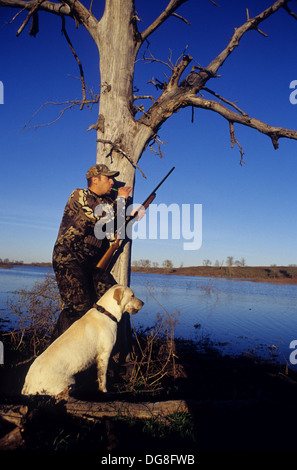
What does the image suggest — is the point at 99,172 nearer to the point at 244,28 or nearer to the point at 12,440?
the point at 12,440

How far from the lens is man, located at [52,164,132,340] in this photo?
4.33 m

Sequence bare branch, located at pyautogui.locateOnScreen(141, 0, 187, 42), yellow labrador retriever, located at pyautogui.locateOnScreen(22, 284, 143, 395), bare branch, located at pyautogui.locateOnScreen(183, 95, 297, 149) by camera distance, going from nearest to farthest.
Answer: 1. yellow labrador retriever, located at pyautogui.locateOnScreen(22, 284, 143, 395)
2. bare branch, located at pyautogui.locateOnScreen(183, 95, 297, 149)
3. bare branch, located at pyautogui.locateOnScreen(141, 0, 187, 42)

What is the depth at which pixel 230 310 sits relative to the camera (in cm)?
1479

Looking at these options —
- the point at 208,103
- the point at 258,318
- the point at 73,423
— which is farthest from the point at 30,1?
the point at 258,318

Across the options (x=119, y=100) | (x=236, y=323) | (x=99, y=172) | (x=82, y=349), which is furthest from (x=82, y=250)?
(x=236, y=323)

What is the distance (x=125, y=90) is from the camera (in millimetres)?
5637

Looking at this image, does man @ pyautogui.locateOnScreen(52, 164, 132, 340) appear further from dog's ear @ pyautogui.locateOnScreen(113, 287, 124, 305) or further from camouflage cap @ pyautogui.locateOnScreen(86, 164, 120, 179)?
dog's ear @ pyautogui.locateOnScreen(113, 287, 124, 305)

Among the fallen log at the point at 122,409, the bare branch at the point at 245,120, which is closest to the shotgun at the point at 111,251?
the fallen log at the point at 122,409

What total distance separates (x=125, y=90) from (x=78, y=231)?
3.01 meters

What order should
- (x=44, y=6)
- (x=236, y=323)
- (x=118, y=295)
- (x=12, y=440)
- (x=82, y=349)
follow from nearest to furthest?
1. (x=12, y=440)
2. (x=82, y=349)
3. (x=118, y=295)
4. (x=44, y=6)
5. (x=236, y=323)

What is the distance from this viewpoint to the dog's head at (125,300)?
414cm

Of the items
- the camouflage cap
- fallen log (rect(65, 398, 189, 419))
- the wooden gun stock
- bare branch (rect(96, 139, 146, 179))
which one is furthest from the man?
fallen log (rect(65, 398, 189, 419))

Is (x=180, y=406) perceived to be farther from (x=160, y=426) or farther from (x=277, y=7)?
(x=277, y=7)
